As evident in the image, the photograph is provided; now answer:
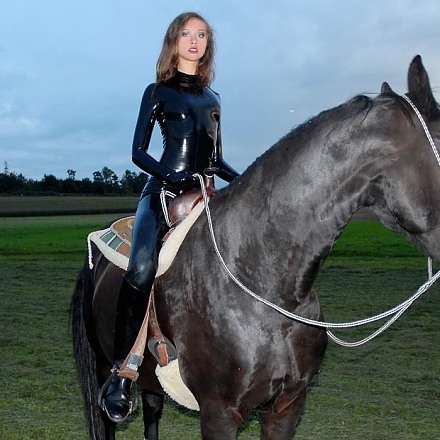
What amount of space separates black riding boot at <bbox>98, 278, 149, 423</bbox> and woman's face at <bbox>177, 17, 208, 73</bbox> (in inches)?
49.7

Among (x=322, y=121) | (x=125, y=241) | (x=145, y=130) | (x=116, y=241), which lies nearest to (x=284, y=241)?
(x=322, y=121)

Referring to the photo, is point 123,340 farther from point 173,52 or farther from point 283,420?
point 173,52

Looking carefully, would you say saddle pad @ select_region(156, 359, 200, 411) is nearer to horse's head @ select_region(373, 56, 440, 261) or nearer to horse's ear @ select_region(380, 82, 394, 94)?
horse's head @ select_region(373, 56, 440, 261)

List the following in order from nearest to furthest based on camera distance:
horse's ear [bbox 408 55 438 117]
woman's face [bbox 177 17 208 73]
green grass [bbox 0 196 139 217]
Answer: horse's ear [bbox 408 55 438 117] → woman's face [bbox 177 17 208 73] → green grass [bbox 0 196 139 217]

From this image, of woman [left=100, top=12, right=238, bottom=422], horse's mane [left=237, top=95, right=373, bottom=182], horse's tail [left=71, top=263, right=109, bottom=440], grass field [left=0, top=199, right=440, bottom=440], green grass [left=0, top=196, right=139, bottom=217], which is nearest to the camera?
horse's mane [left=237, top=95, right=373, bottom=182]

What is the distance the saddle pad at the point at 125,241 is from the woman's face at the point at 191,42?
85 centimetres

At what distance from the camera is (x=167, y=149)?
3.61 m

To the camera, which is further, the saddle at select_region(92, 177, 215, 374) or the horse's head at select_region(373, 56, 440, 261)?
the saddle at select_region(92, 177, 215, 374)

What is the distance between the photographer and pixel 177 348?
3246 millimetres

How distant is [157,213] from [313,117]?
102 centimetres

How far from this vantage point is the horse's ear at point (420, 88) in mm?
2486

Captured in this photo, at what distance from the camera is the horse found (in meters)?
2.56

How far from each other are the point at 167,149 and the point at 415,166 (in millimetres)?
1490

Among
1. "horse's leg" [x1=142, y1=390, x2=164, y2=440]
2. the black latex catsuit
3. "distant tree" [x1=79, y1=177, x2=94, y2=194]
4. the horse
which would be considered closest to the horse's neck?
the horse
